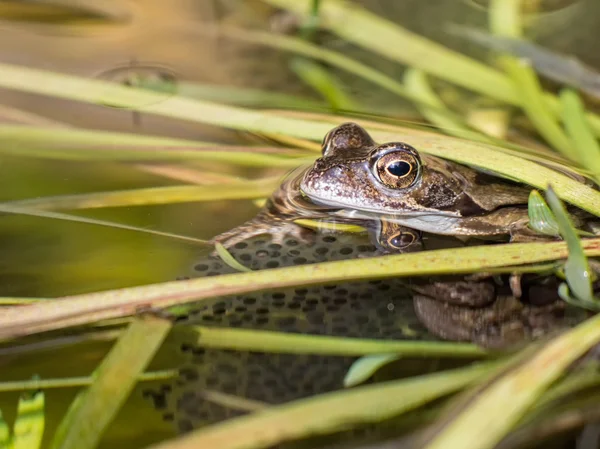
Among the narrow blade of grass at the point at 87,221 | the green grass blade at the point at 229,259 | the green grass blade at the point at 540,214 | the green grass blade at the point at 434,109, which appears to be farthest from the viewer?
the green grass blade at the point at 434,109

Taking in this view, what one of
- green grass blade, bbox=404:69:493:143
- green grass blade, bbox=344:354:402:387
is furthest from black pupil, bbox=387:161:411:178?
green grass blade, bbox=344:354:402:387

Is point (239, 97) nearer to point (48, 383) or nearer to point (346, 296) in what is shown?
point (346, 296)

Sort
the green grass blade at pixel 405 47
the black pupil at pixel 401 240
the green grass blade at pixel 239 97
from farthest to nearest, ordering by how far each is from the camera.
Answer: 1. the green grass blade at pixel 405 47
2. the green grass blade at pixel 239 97
3. the black pupil at pixel 401 240

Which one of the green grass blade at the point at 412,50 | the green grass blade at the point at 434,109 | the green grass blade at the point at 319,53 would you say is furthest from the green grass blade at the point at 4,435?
the green grass blade at the point at 412,50

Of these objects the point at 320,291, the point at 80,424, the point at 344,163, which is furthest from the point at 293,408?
the point at 344,163

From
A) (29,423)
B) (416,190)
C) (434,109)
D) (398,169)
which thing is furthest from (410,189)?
(29,423)

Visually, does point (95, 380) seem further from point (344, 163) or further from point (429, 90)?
point (429, 90)

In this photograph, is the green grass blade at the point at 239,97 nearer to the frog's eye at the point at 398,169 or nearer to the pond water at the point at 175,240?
the pond water at the point at 175,240
